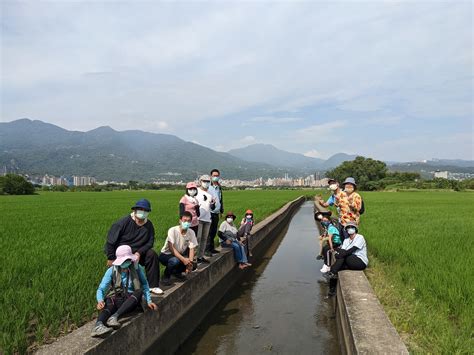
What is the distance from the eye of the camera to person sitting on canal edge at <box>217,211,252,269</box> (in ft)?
26.0

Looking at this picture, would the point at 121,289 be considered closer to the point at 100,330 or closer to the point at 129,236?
the point at 100,330

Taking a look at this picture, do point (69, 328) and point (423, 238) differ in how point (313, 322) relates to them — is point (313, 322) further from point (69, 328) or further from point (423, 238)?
point (423, 238)

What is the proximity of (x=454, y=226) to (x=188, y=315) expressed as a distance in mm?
9628

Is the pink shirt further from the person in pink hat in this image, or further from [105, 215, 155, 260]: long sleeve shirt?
[105, 215, 155, 260]: long sleeve shirt

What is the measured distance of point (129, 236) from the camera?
423 cm

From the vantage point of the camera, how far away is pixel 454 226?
11.4 metres

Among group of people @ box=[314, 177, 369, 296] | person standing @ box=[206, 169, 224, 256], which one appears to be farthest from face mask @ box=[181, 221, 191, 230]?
group of people @ box=[314, 177, 369, 296]

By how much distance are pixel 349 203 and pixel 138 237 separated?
392cm

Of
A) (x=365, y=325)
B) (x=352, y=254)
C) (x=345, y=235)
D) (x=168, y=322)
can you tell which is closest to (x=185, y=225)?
(x=168, y=322)

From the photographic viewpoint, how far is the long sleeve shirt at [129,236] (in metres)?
4.04

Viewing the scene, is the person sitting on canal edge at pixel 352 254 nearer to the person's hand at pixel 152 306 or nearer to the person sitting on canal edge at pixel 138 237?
the person sitting on canal edge at pixel 138 237

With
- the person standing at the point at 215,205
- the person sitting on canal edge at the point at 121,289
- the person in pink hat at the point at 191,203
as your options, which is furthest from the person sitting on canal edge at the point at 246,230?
the person sitting on canal edge at the point at 121,289

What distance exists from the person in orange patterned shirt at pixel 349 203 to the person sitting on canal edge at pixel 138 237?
3.58m

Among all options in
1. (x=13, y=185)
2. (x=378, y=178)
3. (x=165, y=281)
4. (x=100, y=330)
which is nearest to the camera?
(x=100, y=330)
